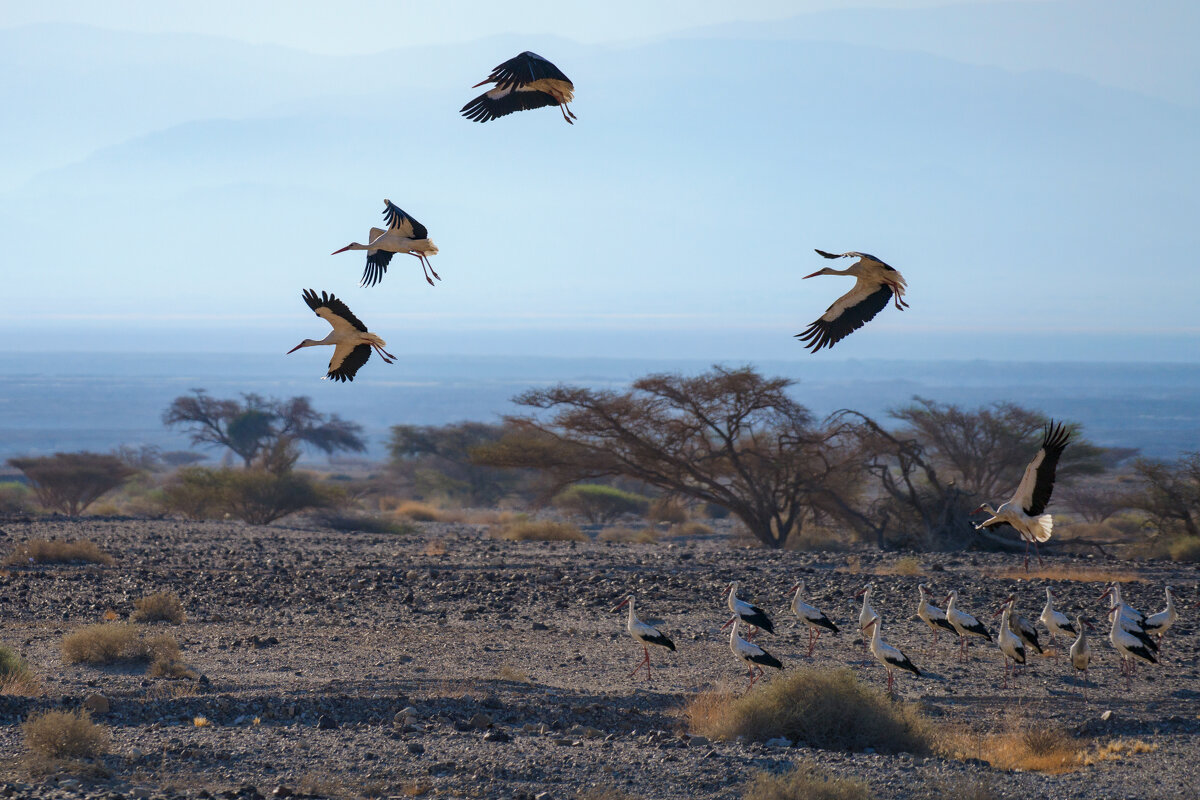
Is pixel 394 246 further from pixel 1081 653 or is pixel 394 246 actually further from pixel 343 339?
pixel 1081 653

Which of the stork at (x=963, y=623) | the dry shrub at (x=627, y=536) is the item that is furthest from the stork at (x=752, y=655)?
Result: the dry shrub at (x=627, y=536)

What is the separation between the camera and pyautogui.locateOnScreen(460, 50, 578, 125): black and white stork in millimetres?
8461

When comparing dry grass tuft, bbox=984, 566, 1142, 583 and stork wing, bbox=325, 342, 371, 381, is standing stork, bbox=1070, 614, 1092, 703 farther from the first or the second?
stork wing, bbox=325, 342, 371, 381

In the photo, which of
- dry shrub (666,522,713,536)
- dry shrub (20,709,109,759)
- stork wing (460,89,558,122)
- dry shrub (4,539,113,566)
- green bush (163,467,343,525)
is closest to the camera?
dry shrub (20,709,109,759)

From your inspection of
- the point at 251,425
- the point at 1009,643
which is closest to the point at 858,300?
the point at 1009,643

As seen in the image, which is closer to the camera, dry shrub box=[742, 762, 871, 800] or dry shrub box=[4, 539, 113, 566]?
dry shrub box=[742, 762, 871, 800]

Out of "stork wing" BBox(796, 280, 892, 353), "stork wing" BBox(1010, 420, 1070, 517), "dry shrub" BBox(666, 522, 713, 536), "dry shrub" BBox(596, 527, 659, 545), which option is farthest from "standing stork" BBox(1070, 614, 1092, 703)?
"dry shrub" BBox(666, 522, 713, 536)

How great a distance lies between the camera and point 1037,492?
357 inches

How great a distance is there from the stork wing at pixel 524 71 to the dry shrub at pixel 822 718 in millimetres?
4918

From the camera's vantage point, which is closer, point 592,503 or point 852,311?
point 852,311

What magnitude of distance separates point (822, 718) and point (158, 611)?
7.85 meters

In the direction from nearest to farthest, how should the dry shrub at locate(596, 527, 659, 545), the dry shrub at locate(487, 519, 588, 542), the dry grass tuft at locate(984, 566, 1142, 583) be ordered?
the dry grass tuft at locate(984, 566, 1142, 583) → the dry shrub at locate(487, 519, 588, 542) → the dry shrub at locate(596, 527, 659, 545)

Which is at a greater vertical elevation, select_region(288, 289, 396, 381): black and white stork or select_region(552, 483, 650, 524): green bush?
select_region(288, 289, 396, 381): black and white stork

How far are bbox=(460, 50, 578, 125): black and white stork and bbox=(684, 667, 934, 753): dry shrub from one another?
4608mm
